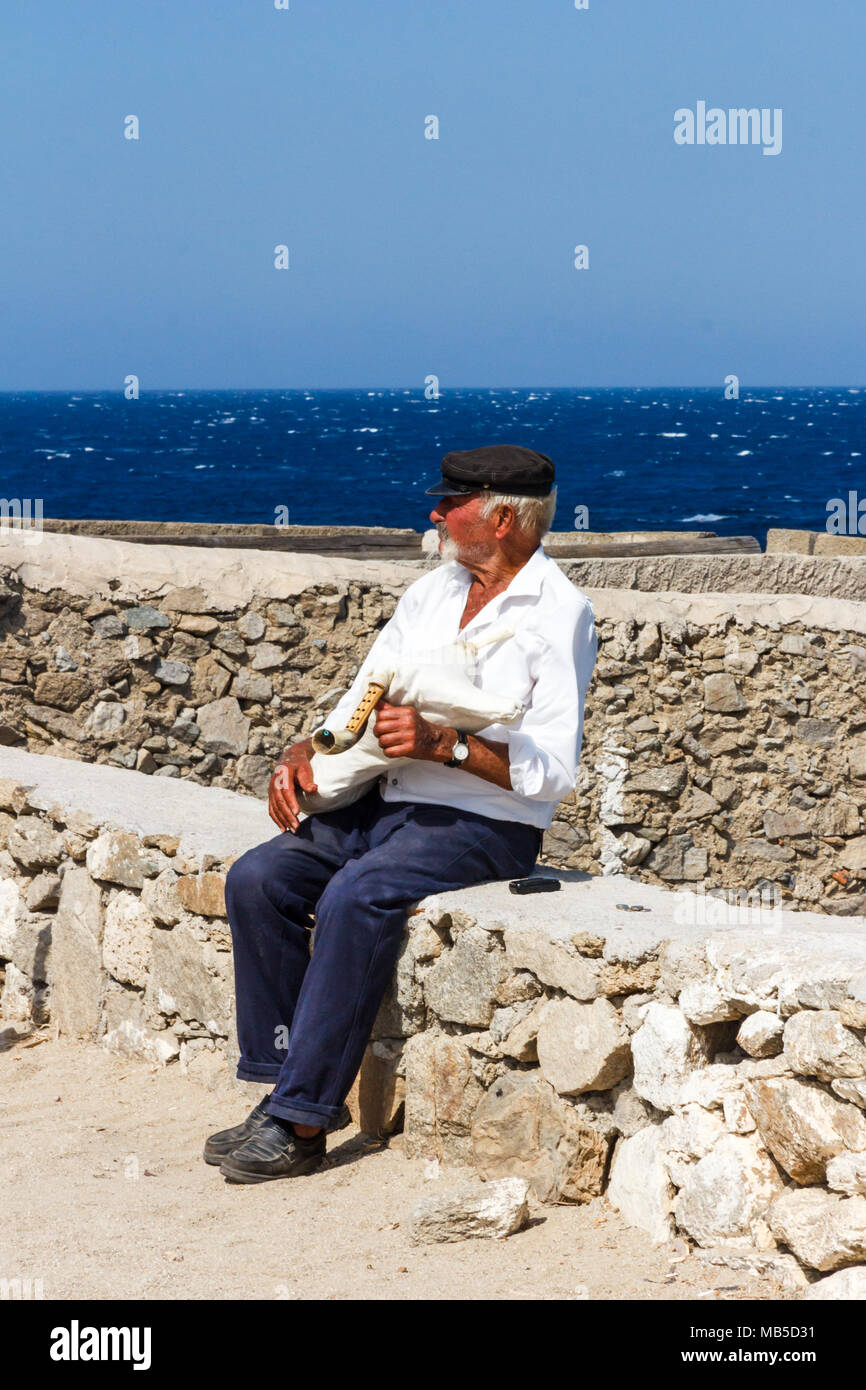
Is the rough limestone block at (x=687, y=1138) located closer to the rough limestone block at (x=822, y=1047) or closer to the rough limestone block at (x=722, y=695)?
the rough limestone block at (x=822, y=1047)

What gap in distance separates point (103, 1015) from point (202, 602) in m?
2.68

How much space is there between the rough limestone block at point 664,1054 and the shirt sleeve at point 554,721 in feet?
1.76

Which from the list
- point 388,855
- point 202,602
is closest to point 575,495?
point 202,602

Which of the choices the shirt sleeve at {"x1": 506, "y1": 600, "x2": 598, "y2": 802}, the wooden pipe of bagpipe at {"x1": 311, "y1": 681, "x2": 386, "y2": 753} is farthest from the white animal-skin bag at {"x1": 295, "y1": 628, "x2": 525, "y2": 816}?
the shirt sleeve at {"x1": 506, "y1": 600, "x2": 598, "y2": 802}

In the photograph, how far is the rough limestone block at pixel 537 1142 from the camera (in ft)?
9.87

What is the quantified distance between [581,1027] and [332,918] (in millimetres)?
593

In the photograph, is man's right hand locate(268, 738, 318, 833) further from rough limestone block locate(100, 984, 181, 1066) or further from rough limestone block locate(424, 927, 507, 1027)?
rough limestone block locate(100, 984, 181, 1066)

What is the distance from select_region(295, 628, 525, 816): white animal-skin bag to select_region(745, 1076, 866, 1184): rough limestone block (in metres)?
0.95
